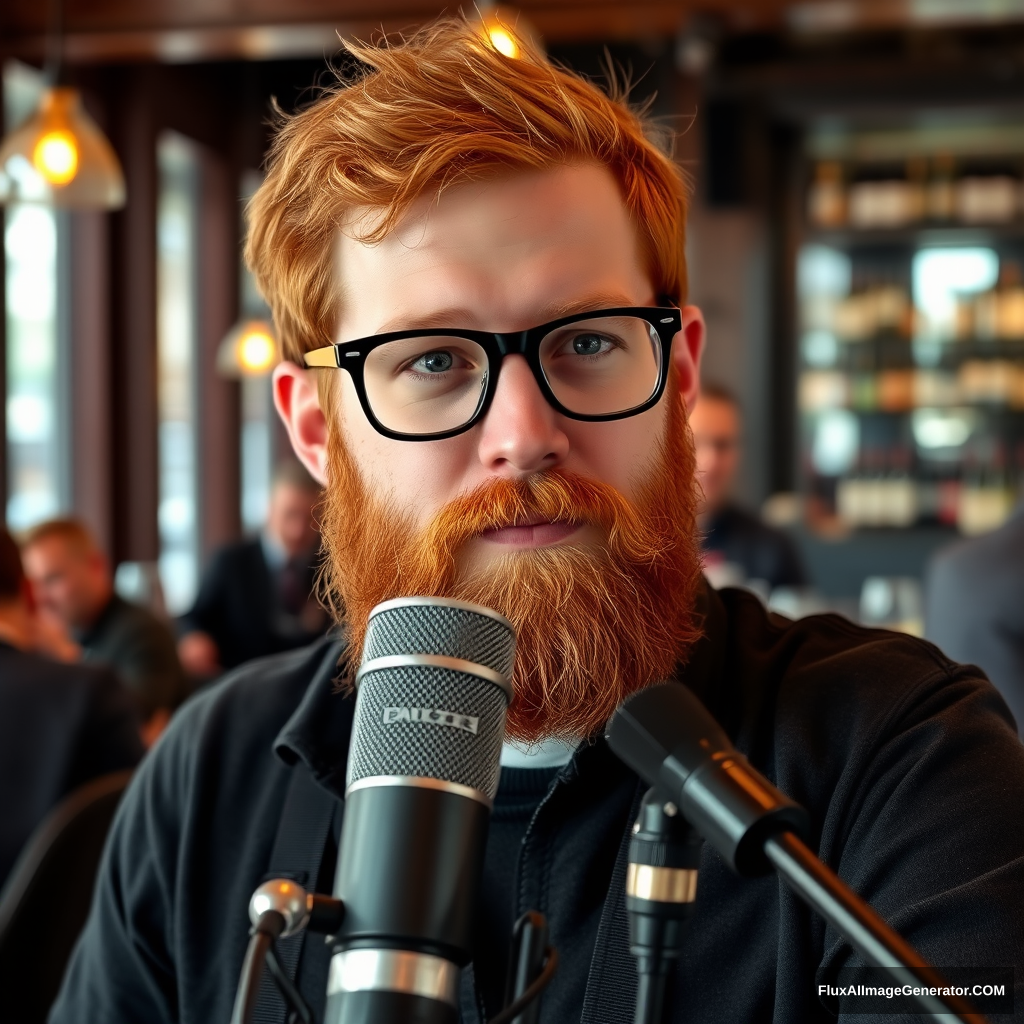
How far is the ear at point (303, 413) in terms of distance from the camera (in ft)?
4.45

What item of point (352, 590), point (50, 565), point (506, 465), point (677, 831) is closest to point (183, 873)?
point (352, 590)

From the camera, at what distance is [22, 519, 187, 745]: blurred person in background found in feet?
15.5

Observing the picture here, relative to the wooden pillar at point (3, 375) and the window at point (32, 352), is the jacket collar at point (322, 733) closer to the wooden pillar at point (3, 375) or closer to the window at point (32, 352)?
the wooden pillar at point (3, 375)

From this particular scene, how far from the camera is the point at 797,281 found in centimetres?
786

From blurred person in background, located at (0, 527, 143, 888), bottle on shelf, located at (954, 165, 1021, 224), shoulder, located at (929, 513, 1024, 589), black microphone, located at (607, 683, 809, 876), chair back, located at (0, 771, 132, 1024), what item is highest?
bottle on shelf, located at (954, 165, 1021, 224)

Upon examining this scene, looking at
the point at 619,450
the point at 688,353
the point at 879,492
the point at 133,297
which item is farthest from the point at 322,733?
the point at 879,492

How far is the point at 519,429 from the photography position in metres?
1.07

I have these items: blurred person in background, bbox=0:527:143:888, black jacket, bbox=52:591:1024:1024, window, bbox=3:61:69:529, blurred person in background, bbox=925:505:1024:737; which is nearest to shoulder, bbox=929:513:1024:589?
blurred person in background, bbox=925:505:1024:737

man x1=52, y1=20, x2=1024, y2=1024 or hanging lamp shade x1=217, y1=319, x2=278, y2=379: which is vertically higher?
hanging lamp shade x1=217, y1=319, x2=278, y2=379

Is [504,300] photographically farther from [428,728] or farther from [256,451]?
[256,451]

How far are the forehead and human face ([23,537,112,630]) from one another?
12.6ft

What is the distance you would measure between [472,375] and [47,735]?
2231 mm

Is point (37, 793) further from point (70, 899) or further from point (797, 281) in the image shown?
point (797, 281)

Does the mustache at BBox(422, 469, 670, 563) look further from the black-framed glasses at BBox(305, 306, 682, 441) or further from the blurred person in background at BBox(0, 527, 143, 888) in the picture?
the blurred person in background at BBox(0, 527, 143, 888)
